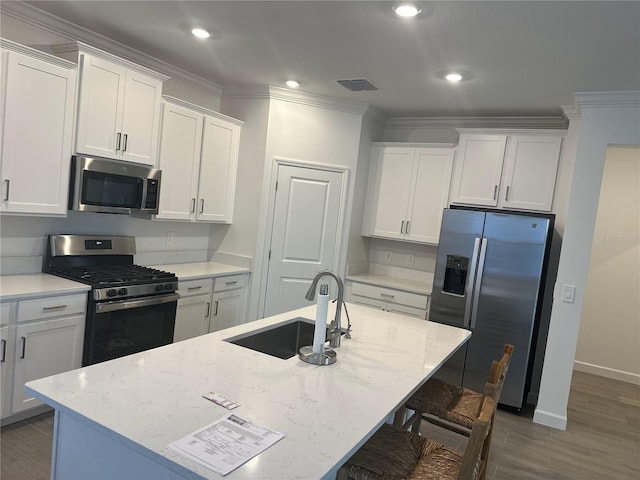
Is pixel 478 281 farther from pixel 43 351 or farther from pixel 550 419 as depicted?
pixel 43 351

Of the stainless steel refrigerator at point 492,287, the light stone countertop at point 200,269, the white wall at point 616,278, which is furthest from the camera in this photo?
the white wall at point 616,278

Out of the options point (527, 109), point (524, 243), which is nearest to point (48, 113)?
point (524, 243)

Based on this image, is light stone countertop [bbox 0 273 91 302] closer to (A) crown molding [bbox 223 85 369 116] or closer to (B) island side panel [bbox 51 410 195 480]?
(B) island side panel [bbox 51 410 195 480]

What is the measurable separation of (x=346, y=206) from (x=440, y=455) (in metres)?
3.08

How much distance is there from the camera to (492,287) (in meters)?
3.81

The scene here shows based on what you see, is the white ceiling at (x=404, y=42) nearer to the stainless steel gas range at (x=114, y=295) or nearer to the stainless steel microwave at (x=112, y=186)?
the stainless steel microwave at (x=112, y=186)

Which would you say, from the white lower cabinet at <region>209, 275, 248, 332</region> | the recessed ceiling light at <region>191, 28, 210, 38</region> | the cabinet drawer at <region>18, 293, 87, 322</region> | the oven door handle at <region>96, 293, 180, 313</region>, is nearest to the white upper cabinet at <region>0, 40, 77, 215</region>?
the cabinet drawer at <region>18, 293, 87, 322</region>

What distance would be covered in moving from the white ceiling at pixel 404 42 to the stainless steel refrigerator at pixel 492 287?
109 cm

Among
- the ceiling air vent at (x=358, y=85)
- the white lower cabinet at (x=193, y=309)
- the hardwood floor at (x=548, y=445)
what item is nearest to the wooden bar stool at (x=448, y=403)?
the hardwood floor at (x=548, y=445)

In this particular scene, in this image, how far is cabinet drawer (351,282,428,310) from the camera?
14.3ft

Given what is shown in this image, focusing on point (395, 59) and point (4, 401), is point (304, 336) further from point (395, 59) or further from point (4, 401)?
point (395, 59)

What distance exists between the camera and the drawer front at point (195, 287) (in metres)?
3.72

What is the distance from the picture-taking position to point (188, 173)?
3.99 m

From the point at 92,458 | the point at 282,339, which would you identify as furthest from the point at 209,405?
the point at 282,339
